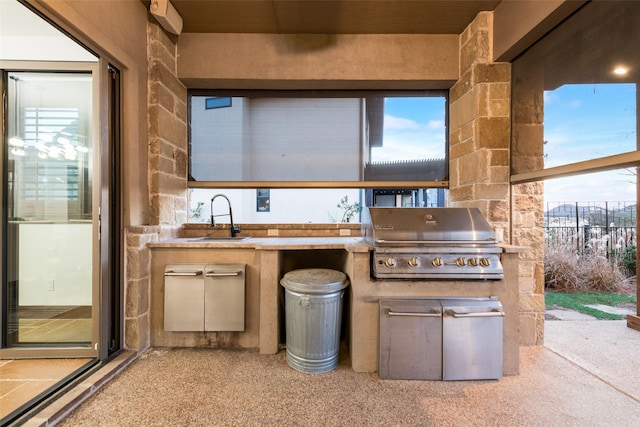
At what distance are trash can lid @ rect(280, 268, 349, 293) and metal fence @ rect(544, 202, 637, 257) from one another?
4.58 m

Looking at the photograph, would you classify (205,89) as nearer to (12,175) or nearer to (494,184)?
(12,175)

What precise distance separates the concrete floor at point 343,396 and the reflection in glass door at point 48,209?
0.88 meters

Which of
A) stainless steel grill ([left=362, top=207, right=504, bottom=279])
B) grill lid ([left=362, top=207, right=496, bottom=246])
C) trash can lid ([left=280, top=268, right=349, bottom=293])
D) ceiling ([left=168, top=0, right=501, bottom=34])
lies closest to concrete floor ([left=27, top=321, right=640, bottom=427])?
trash can lid ([left=280, top=268, right=349, bottom=293])

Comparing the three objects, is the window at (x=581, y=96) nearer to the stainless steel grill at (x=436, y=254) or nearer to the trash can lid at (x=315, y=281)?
the stainless steel grill at (x=436, y=254)

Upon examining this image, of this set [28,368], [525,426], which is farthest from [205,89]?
[525,426]

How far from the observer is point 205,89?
9.71ft

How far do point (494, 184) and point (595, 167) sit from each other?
2.27 ft

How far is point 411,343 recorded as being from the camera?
1.89 metres

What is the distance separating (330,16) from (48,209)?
10.6 feet

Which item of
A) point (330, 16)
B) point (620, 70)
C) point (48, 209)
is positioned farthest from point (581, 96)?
point (48, 209)

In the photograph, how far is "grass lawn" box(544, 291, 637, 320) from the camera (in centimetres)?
326

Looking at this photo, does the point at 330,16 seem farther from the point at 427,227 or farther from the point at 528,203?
the point at 528,203

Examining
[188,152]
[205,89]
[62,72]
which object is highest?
[205,89]

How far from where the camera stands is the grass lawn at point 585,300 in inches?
128
